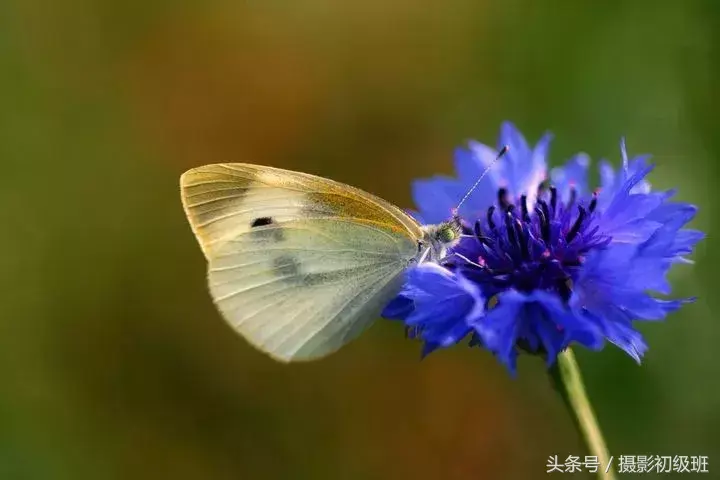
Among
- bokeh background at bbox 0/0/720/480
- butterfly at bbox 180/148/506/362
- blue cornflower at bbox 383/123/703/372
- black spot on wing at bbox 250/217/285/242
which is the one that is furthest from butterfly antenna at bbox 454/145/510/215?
bokeh background at bbox 0/0/720/480

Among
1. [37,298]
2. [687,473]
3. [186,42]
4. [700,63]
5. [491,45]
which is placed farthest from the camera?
[186,42]

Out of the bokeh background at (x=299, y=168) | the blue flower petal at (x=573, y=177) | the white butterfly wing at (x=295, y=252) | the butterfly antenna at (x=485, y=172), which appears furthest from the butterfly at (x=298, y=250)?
the bokeh background at (x=299, y=168)

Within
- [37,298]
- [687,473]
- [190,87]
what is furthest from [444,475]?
[190,87]

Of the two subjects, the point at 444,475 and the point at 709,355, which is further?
the point at 444,475

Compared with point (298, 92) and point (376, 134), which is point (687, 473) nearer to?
point (376, 134)

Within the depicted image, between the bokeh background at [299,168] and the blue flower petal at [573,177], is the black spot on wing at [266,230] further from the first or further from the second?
the bokeh background at [299,168]

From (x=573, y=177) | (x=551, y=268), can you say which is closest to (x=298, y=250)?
(x=551, y=268)
